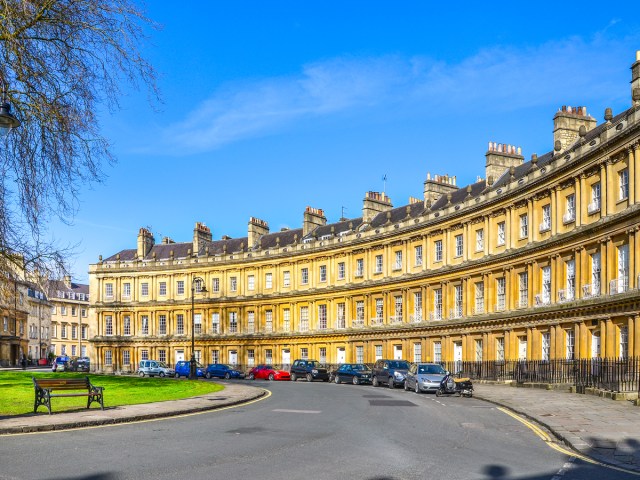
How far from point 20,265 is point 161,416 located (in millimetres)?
Result: 5601

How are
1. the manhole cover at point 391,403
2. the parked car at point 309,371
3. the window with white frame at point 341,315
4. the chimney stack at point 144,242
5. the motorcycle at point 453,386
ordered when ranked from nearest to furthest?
the manhole cover at point 391,403
the motorcycle at point 453,386
the parked car at point 309,371
the window with white frame at point 341,315
the chimney stack at point 144,242

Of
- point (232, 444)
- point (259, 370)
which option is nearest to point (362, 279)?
point (259, 370)

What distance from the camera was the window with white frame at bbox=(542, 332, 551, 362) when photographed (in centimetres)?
4191

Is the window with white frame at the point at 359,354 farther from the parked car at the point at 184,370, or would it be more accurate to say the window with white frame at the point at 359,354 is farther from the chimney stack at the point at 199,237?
the chimney stack at the point at 199,237

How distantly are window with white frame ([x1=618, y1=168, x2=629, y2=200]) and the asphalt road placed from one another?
19559mm

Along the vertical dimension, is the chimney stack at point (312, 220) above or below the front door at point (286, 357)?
above

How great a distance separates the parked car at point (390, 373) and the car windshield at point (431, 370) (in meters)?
4.62

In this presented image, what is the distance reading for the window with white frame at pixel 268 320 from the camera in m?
73.6

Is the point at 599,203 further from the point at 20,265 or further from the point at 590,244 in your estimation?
the point at 20,265

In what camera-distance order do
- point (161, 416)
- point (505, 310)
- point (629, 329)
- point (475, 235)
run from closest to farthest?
point (161, 416) < point (629, 329) < point (505, 310) < point (475, 235)

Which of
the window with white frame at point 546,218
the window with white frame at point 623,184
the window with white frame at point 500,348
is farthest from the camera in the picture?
the window with white frame at point 500,348

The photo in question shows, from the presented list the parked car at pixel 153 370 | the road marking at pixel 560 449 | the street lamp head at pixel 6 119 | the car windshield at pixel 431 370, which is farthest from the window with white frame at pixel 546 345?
the street lamp head at pixel 6 119

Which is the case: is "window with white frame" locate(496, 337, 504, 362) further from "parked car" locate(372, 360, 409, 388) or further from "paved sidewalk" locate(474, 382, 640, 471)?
"paved sidewalk" locate(474, 382, 640, 471)

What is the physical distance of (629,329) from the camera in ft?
111
